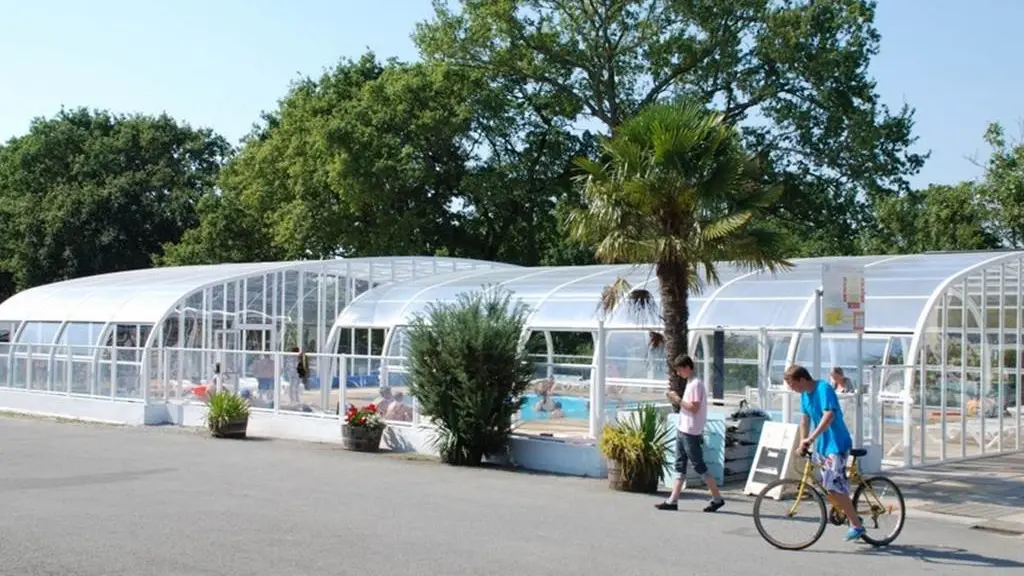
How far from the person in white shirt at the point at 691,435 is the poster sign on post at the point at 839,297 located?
314 centimetres

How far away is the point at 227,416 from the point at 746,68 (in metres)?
24.0

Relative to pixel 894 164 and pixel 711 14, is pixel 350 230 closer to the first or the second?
pixel 711 14

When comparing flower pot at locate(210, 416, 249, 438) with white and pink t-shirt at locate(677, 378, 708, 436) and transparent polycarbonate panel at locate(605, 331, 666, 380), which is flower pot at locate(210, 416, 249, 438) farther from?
white and pink t-shirt at locate(677, 378, 708, 436)

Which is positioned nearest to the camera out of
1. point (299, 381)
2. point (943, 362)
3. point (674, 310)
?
point (674, 310)

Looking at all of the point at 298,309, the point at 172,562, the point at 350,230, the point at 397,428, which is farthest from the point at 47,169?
the point at 172,562

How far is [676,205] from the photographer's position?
15.6 m

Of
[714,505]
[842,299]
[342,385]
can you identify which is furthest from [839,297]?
[342,385]

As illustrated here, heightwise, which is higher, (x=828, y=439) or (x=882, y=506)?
(x=828, y=439)

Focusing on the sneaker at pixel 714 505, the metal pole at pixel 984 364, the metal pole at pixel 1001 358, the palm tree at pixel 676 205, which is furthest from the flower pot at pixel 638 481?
the metal pole at pixel 1001 358

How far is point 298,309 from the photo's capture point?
3312 cm

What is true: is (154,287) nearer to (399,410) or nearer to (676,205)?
(399,410)

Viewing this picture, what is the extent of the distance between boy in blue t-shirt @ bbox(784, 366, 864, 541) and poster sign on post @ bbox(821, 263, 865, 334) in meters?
4.71

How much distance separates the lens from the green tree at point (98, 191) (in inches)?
2291

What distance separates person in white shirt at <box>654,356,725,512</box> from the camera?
42.7 feet
